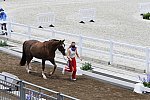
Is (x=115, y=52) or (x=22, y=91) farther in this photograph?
(x=115, y=52)

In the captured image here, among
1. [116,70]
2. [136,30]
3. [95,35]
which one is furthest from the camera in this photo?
[136,30]

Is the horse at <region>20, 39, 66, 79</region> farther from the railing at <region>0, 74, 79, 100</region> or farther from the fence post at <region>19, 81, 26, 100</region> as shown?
the fence post at <region>19, 81, 26, 100</region>

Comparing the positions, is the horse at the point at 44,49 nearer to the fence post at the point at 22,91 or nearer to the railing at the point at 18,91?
the railing at the point at 18,91

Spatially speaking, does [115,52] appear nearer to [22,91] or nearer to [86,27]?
[86,27]

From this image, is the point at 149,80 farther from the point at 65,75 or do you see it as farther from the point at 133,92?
the point at 65,75

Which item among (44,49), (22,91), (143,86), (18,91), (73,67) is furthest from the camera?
(44,49)

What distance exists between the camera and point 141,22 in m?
38.4

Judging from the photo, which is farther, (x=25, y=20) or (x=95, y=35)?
(x=25, y=20)

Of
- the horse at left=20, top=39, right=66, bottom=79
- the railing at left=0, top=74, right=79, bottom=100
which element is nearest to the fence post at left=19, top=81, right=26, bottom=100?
the railing at left=0, top=74, right=79, bottom=100

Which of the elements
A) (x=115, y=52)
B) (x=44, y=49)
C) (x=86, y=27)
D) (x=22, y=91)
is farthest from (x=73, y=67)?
(x=86, y=27)

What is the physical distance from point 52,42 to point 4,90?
207 inches

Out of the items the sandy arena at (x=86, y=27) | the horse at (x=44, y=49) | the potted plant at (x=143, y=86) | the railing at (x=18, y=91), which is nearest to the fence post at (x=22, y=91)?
the railing at (x=18, y=91)

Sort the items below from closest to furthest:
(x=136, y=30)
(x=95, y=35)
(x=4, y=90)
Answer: (x=4, y=90)
(x=95, y=35)
(x=136, y=30)

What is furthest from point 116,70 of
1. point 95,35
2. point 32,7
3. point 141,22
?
point 32,7
